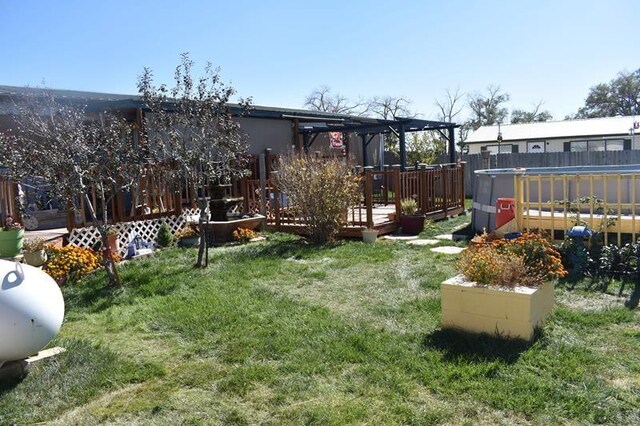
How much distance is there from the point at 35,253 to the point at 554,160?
1774 cm

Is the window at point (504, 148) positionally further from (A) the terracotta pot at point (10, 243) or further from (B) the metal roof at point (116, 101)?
(A) the terracotta pot at point (10, 243)

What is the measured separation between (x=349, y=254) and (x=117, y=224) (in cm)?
374

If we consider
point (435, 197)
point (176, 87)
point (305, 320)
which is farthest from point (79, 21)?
point (435, 197)

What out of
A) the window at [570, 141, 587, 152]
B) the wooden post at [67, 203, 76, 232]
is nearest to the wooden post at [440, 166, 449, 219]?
the wooden post at [67, 203, 76, 232]

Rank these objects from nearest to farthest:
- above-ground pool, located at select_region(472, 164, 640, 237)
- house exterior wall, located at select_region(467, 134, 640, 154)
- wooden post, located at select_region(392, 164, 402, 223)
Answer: above-ground pool, located at select_region(472, 164, 640, 237) → wooden post, located at select_region(392, 164, 402, 223) → house exterior wall, located at select_region(467, 134, 640, 154)

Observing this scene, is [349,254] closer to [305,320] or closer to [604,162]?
[305,320]

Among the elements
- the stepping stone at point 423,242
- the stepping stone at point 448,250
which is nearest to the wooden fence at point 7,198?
the stepping stone at point 423,242

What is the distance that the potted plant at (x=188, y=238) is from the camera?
8.62 metres

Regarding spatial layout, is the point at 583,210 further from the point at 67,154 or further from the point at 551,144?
the point at 551,144

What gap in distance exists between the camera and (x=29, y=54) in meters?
9.86

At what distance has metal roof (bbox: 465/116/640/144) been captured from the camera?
82.4 feet

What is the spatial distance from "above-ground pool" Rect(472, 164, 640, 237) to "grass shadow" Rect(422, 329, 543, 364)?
10.3 ft

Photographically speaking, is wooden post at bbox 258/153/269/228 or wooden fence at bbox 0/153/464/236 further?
wooden post at bbox 258/153/269/228

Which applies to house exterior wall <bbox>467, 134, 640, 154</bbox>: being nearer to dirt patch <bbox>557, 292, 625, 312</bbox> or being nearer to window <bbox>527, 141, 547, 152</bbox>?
window <bbox>527, 141, 547, 152</bbox>
